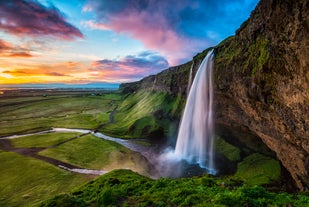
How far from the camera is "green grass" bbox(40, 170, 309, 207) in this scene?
35.5ft

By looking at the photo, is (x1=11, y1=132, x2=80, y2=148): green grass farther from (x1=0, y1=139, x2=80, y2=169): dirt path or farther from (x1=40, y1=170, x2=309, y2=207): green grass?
(x1=40, y1=170, x2=309, y2=207): green grass

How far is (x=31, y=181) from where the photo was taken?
30.1m

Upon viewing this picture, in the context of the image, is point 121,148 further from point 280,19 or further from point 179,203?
point 280,19

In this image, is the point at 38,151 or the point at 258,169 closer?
the point at 258,169

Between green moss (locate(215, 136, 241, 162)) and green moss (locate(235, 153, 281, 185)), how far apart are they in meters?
2.58

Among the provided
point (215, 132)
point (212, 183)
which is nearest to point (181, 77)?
point (215, 132)

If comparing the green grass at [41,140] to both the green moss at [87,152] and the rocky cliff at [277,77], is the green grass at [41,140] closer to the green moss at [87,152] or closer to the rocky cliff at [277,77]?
the green moss at [87,152]

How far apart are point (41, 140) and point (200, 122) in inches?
1851

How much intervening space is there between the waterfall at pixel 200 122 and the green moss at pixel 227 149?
133 cm

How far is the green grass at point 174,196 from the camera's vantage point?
1082cm

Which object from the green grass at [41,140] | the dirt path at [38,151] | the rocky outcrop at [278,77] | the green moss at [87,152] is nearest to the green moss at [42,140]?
the green grass at [41,140]

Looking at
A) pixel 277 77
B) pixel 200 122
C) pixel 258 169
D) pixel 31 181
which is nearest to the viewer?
pixel 277 77

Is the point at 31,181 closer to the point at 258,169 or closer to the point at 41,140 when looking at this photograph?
the point at 41,140

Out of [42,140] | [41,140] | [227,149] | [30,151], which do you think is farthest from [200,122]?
[41,140]
